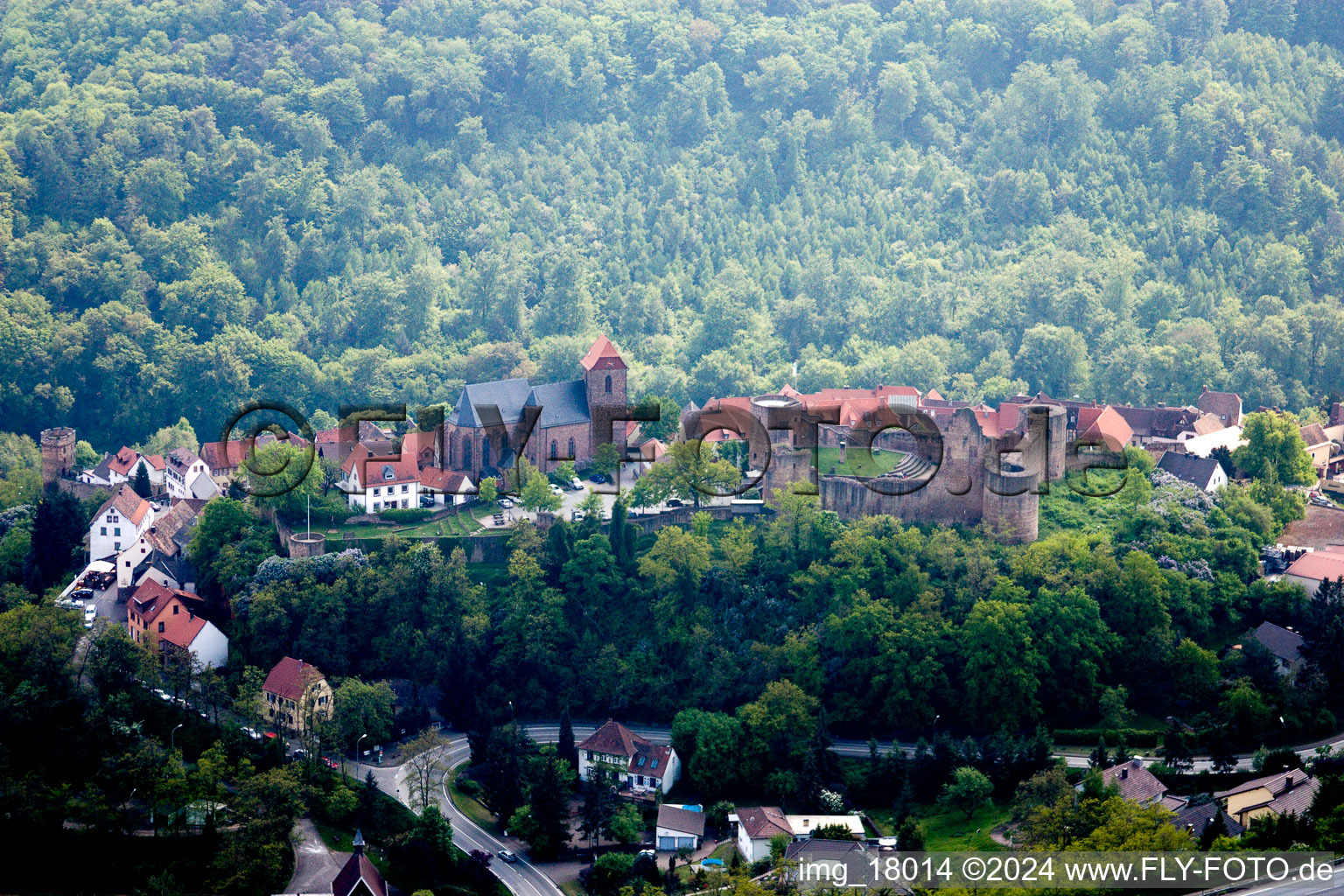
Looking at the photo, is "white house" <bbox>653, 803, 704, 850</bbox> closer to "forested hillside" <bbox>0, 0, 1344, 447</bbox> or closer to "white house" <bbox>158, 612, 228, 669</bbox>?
"white house" <bbox>158, 612, 228, 669</bbox>

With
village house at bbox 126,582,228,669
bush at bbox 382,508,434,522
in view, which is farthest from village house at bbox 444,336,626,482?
village house at bbox 126,582,228,669

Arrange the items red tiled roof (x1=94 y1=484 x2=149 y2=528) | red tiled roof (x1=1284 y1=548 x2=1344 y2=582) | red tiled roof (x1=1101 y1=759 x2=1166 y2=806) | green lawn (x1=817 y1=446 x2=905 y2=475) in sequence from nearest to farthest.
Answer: red tiled roof (x1=1101 y1=759 x2=1166 y2=806), red tiled roof (x1=1284 y1=548 x2=1344 y2=582), green lawn (x1=817 y1=446 x2=905 y2=475), red tiled roof (x1=94 y1=484 x2=149 y2=528)

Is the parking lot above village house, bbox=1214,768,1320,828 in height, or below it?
above

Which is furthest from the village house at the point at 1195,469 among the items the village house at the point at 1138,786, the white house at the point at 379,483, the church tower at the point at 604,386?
the white house at the point at 379,483

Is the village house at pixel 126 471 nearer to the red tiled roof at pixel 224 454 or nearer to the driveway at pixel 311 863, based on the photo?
the red tiled roof at pixel 224 454

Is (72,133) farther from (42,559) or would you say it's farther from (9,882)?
(9,882)

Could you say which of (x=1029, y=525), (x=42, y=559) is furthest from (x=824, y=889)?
(x=42, y=559)
